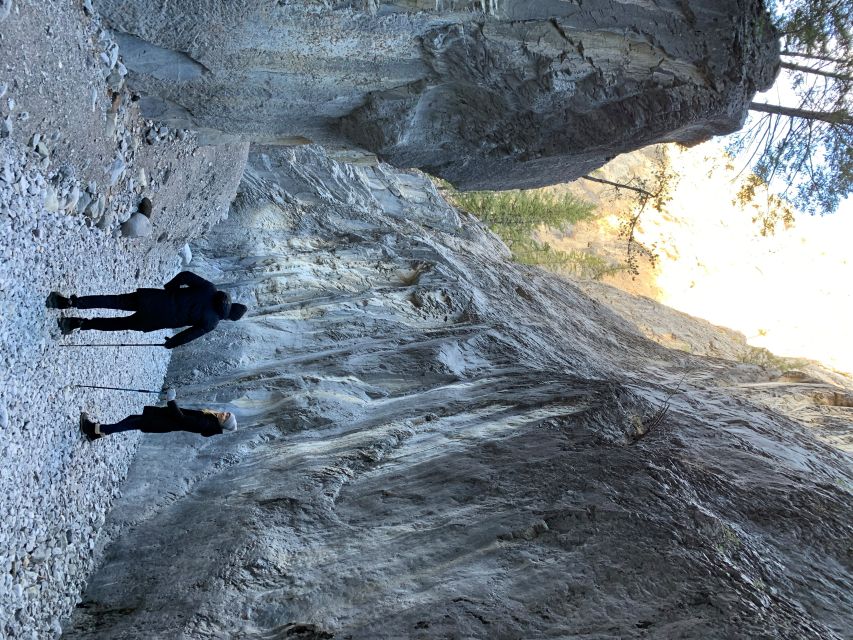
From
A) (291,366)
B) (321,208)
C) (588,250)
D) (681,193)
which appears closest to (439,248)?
(321,208)

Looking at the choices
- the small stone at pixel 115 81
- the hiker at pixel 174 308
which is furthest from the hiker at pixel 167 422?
the small stone at pixel 115 81

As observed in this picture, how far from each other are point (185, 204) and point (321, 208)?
3.49 metres

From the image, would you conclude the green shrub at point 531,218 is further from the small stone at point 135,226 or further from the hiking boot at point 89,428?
the hiking boot at point 89,428

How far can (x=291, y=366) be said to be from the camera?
8211 mm

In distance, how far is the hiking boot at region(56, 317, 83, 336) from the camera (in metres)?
5.64

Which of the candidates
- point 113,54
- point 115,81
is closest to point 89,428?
point 115,81

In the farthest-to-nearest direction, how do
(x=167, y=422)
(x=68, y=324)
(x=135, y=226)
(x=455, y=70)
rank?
(x=135, y=226) < (x=455, y=70) < (x=167, y=422) < (x=68, y=324)

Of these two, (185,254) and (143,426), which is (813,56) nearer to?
(143,426)

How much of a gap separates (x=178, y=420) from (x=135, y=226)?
7.23 feet

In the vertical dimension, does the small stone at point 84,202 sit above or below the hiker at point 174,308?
above

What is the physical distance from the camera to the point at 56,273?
5629mm

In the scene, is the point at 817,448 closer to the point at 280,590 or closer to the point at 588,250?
the point at 280,590

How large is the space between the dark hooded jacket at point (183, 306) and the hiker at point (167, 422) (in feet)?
2.09

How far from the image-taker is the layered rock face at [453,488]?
450 cm
